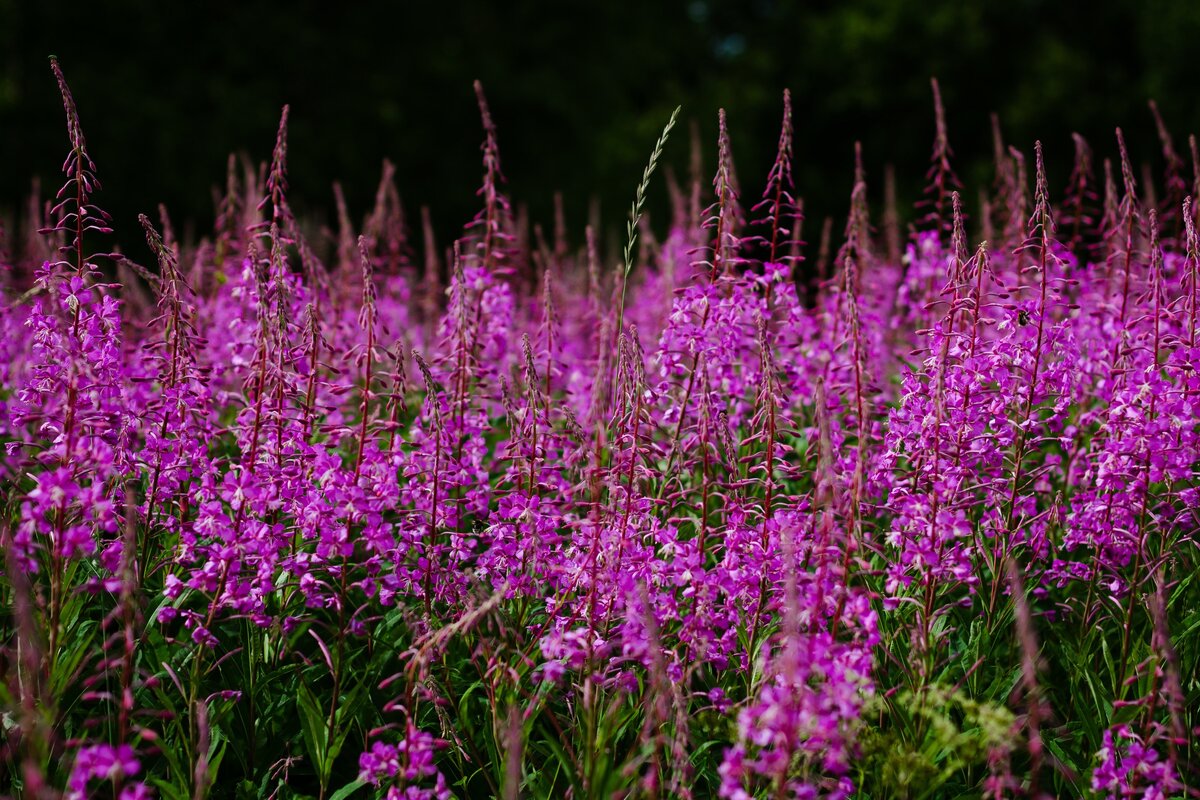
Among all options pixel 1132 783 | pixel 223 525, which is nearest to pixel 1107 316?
pixel 1132 783

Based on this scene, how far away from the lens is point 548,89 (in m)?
19.7

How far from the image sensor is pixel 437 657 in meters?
3.54

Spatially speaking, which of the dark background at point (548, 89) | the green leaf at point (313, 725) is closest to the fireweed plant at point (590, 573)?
the green leaf at point (313, 725)

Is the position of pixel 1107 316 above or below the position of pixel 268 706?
above

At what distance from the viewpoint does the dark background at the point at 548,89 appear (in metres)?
16.8

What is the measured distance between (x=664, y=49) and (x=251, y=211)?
60.8ft

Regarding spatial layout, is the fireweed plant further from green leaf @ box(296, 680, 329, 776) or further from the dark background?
the dark background

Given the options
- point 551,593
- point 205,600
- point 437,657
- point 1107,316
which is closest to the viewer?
point 437,657

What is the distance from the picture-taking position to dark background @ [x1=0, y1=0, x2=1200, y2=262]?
55.1 feet

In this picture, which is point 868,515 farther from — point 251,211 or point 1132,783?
point 251,211

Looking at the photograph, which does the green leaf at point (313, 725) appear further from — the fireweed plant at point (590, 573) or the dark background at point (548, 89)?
the dark background at point (548, 89)

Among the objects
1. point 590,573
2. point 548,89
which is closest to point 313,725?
point 590,573

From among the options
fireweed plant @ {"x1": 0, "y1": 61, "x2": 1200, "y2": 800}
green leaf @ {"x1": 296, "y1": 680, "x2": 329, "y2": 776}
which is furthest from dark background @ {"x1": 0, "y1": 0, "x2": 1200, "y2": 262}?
green leaf @ {"x1": 296, "y1": 680, "x2": 329, "y2": 776}

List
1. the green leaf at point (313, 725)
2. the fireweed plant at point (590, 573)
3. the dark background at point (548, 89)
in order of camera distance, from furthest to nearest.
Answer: the dark background at point (548, 89) → the green leaf at point (313, 725) → the fireweed plant at point (590, 573)
